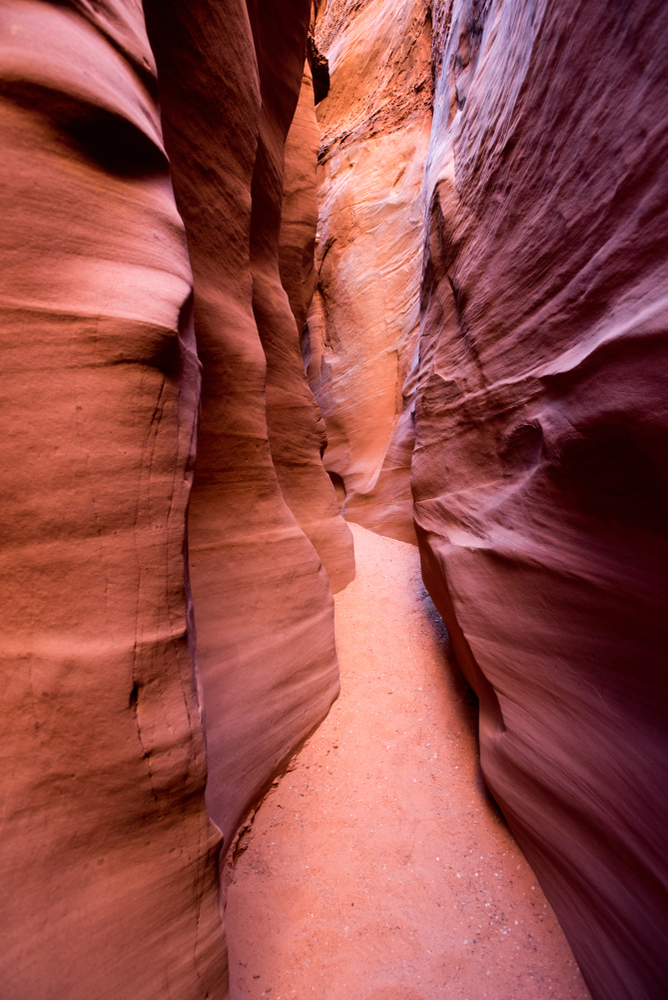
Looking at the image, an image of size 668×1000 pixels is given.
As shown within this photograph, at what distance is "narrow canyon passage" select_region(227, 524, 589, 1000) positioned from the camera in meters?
1.68

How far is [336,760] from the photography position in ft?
8.30

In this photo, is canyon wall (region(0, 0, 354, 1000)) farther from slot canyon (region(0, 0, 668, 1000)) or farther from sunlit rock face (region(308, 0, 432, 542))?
sunlit rock face (region(308, 0, 432, 542))

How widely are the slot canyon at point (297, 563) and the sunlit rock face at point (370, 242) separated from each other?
188 inches

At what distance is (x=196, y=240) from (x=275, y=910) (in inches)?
130

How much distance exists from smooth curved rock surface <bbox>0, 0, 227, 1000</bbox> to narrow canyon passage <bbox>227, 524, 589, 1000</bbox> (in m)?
0.51

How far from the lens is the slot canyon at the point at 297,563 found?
3.94 feet

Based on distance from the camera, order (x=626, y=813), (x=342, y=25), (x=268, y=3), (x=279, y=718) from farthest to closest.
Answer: (x=342, y=25) → (x=268, y=3) → (x=279, y=718) → (x=626, y=813)

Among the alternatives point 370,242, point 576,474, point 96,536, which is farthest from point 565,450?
point 370,242

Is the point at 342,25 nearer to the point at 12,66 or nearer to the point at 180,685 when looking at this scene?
the point at 12,66

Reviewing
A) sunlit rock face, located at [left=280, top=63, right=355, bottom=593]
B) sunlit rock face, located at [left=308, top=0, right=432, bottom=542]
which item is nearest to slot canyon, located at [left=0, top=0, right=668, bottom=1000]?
sunlit rock face, located at [left=280, top=63, right=355, bottom=593]

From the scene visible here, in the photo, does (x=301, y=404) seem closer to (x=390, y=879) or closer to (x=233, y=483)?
(x=233, y=483)

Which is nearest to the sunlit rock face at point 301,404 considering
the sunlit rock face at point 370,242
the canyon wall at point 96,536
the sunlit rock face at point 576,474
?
the sunlit rock face at point 576,474

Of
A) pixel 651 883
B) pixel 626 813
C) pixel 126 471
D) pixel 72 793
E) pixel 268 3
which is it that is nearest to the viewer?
pixel 72 793

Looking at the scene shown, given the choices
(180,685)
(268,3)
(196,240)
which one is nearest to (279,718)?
(180,685)
